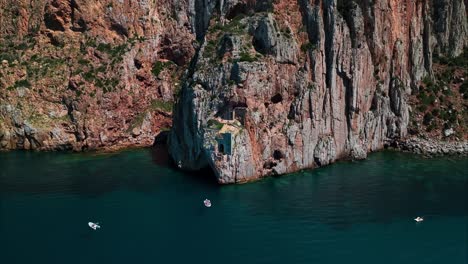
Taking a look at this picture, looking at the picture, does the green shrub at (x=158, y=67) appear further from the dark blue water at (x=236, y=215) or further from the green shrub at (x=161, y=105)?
the dark blue water at (x=236, y=215)

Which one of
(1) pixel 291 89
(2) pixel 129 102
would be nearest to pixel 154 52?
(2) pixel 129 102

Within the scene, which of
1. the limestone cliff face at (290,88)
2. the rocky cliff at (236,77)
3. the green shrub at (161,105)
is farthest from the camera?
the green shrub at (161,105)

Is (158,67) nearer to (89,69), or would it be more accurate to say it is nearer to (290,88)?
(89,69)

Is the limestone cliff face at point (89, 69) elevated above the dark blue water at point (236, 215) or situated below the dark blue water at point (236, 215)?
above

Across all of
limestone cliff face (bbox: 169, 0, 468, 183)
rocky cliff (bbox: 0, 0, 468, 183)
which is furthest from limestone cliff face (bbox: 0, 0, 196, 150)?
limestone cliff face (bbox: 169, 0, 468, 183)

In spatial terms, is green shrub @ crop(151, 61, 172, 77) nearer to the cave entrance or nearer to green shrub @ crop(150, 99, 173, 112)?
green shrub @ crop(150, 99, 173, 112)

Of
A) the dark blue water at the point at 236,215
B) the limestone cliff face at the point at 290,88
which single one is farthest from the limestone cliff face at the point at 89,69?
the limestone cliff face at the point at 290,88
